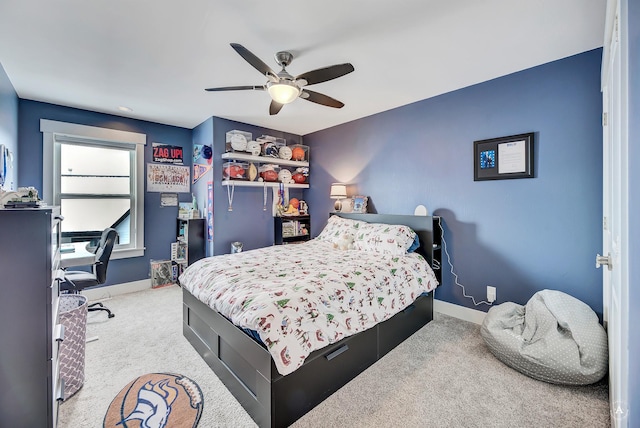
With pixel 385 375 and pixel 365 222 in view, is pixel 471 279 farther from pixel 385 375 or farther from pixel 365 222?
pixel 385 375

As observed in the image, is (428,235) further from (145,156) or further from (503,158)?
(145,156)

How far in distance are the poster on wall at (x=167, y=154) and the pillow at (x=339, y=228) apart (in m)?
2.62

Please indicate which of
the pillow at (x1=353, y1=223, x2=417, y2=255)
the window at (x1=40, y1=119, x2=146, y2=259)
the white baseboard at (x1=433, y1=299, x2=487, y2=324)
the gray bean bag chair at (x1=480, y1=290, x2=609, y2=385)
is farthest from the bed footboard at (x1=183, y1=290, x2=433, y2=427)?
the window at (x1=40, y1=119, x2=146, y2=259)

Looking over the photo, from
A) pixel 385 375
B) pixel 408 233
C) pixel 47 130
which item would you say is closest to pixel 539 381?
pixel 385 375

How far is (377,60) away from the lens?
2328mm

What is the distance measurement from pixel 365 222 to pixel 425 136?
125 centimetres

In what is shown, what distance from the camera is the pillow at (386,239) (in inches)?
110

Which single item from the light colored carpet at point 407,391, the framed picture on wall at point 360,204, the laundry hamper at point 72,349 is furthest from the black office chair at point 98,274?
the framed picture on wall at point 360,204

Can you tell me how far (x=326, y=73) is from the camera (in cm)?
198

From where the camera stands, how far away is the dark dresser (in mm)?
1187

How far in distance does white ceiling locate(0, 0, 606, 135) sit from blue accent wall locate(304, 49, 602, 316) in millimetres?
242

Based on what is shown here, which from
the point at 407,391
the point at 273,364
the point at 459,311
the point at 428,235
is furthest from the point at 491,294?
the point at 273,364

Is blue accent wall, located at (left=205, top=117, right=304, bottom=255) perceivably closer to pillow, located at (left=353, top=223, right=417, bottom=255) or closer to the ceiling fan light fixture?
pillow, located at (left=353, top=223, right=417, bottom=255)

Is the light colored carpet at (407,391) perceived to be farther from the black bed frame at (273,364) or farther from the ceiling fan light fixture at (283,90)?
the ceiling fan light fixture at (283,90)
